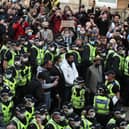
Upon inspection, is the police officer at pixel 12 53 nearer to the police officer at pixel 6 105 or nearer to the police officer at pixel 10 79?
the police officer at pixel 10 79

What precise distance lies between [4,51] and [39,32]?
2.57m

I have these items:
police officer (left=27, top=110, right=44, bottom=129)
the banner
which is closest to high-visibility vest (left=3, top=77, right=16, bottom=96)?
police officer (left=27, top=110, right=44, bottom=129)

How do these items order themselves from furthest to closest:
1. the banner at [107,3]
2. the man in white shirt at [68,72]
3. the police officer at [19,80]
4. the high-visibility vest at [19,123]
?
1. the banner at [107,3]
2. the man in white shirt at [68,72]
3. the police officer at [19,80]
4. the high-visibility vest at [19,123]

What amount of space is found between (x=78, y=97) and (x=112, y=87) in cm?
96

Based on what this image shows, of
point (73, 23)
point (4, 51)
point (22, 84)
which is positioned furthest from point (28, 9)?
point (22, 84)

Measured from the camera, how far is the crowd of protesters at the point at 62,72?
15.6m

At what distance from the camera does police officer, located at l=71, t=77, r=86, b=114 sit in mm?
16984

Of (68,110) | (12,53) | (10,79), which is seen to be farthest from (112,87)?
(12,53)

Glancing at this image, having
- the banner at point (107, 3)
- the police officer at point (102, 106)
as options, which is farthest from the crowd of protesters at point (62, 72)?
the banner at point (107, 3)

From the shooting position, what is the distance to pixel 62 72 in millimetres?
18250

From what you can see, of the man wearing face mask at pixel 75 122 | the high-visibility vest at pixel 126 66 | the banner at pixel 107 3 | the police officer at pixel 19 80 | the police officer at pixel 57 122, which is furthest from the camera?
the banner at pixel 107 3

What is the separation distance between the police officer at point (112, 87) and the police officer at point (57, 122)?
1.98m

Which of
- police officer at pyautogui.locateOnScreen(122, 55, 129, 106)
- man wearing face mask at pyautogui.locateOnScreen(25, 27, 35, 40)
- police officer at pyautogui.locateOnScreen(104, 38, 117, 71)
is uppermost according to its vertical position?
man wearing face mask at pyautogui.locateOnScreen(25, 27, 35, 40)

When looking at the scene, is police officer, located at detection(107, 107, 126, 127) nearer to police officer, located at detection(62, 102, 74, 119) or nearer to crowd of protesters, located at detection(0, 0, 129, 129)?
crowd of protesters, located at detection(0, 0, 129, 129)
